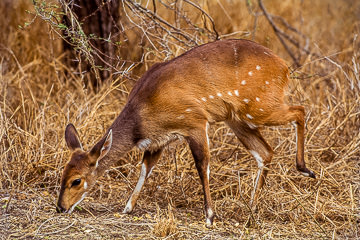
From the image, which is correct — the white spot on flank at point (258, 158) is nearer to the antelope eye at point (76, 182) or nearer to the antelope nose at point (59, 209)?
the antelope eye at point (76, 182)

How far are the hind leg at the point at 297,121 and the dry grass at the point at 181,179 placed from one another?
216mm

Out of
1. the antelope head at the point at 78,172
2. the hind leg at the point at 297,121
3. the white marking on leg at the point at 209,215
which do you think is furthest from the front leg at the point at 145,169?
the hind leg at the point at 297,121

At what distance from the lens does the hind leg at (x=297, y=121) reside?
5074mm

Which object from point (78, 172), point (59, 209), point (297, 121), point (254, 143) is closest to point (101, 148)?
point (78, 172)

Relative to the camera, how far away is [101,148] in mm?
4727

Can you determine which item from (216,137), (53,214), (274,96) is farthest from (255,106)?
(53,214)

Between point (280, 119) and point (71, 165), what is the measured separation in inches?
71.7

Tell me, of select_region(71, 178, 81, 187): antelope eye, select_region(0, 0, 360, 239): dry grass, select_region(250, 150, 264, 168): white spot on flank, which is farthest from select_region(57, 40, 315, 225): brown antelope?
select_region(0, 0, 360, 239): dry grass

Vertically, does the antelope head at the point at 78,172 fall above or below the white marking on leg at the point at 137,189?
above

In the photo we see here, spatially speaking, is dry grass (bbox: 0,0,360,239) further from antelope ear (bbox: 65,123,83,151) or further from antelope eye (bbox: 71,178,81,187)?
antelope ear (bbox: 65,123,83,151)

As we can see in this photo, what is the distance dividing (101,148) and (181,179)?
0.99 metres

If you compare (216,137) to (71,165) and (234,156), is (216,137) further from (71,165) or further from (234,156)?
(71,165)

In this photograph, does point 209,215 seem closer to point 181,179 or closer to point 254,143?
point 181,179

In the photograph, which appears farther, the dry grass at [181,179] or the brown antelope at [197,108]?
the brown antelope at [197,108]
